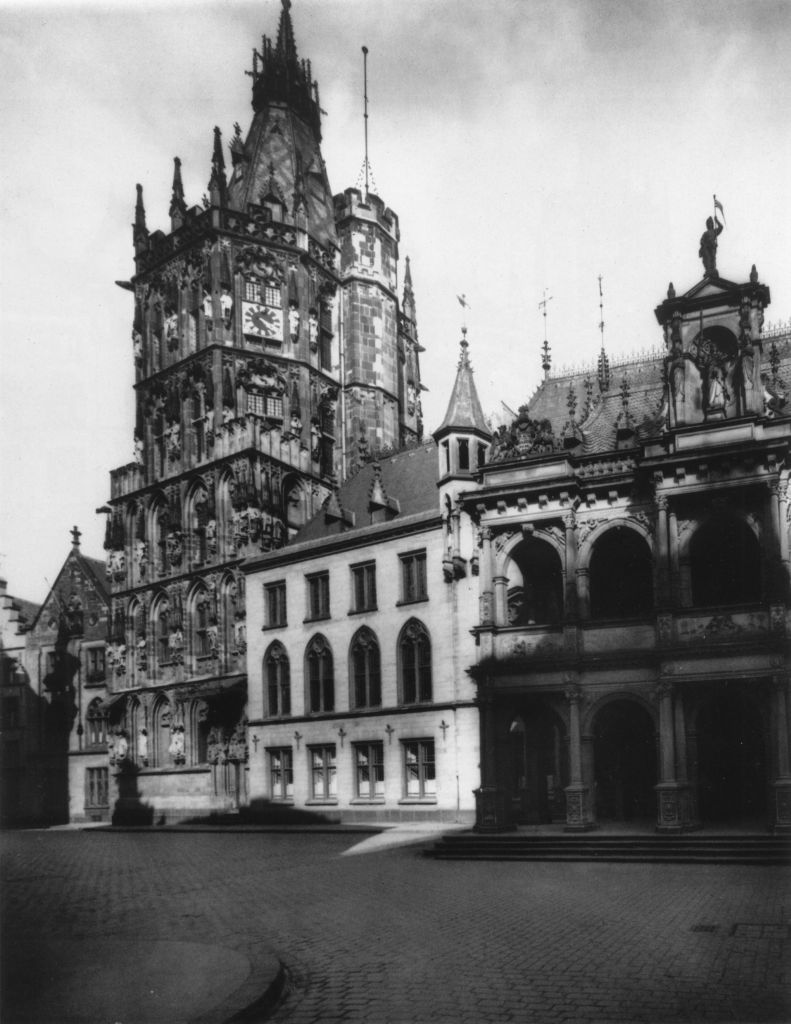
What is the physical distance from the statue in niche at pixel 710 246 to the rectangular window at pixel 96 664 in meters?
34.3

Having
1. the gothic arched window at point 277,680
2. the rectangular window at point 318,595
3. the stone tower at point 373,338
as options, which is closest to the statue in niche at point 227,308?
the stone tower at point 373,338

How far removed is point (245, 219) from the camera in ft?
155

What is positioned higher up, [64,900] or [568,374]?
[568,374]

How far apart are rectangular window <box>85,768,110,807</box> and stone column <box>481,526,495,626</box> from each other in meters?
26.0

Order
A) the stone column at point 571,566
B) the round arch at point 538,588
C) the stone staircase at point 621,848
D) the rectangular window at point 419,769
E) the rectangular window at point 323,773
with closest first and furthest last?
the stone staircase at point 621,848 < the stone column at point 571,566 < the round arch at point 538,588 < the rectangular window at point 419,769 < the rectangular window at point 323,773

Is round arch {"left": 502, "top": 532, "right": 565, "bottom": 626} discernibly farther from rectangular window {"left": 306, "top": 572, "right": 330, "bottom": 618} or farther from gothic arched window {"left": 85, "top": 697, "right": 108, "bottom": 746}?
gothic arched window {"left": 85, "top": 697, "right": 108, "bottom": 746}

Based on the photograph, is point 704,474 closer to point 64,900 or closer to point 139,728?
point 64,900

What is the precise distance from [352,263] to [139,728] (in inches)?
961

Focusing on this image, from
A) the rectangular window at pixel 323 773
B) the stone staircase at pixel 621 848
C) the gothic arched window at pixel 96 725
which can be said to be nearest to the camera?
the stone staircase at pixel 621 848

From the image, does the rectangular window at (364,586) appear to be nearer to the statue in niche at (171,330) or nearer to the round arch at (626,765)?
the round arch at (626,765)

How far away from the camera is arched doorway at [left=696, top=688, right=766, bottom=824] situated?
28.5m

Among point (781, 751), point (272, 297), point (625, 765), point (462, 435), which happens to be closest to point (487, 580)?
point (462, 435)

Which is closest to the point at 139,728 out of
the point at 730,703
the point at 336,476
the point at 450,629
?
the point at 336,476

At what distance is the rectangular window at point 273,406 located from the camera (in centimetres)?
4638
